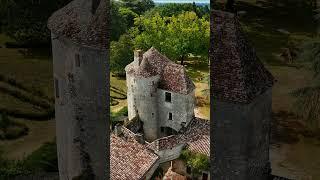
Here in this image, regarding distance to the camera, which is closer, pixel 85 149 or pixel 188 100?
pixel 85 149

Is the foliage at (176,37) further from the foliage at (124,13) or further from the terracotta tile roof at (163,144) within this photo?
the terracotta tile roof at (163,144)

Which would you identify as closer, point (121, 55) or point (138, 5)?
point (121, 55)

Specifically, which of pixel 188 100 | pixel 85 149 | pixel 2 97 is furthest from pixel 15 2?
pixel 188 100

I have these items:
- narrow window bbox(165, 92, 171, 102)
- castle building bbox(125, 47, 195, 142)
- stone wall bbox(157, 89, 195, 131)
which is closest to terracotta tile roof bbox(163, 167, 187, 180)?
castle building bbox(125, 47, 195, 142)

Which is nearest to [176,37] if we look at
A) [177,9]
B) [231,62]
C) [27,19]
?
[177,9]

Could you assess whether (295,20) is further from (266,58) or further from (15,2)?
(15,2)

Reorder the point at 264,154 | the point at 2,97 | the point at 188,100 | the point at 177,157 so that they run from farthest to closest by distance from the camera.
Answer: the point at 188,100
the point at 177,157
the point at 2,97
the point at 264,154

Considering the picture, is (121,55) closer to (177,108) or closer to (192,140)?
(177,108)
